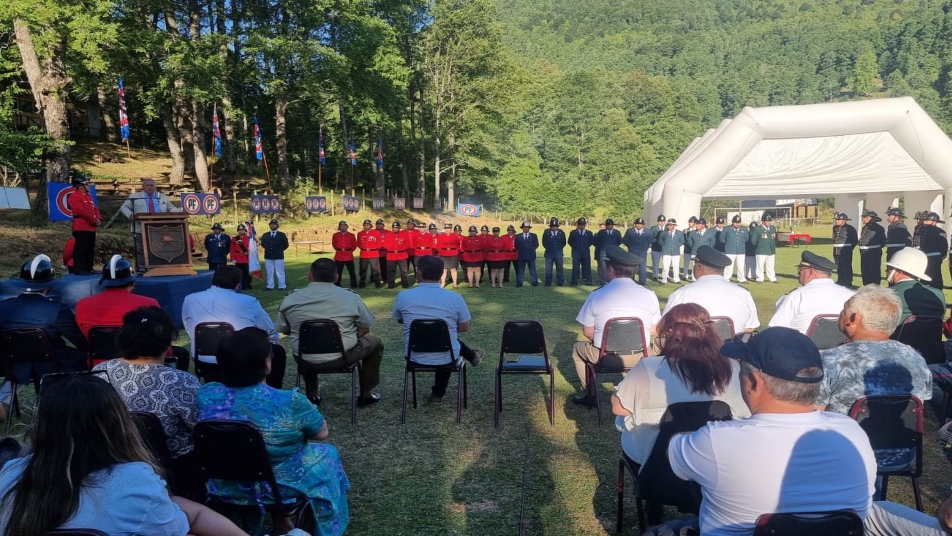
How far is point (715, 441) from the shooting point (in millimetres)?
2000

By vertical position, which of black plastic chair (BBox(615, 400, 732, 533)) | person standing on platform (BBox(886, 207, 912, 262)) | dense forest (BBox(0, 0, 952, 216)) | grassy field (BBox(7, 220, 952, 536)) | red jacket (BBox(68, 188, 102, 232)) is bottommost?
grassy field (BBox(7, 220, 952, 536))

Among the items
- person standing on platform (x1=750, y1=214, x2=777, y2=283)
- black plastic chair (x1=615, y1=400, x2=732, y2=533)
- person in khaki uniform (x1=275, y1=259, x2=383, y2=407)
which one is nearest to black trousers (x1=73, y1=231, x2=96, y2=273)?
person in khaki uniform (x1=275, y1=259, x2=383, y2=407)

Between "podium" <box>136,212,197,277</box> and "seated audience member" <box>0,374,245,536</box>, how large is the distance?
8.97 meters

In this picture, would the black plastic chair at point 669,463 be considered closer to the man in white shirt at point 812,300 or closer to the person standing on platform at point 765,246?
the man in white shirt at point 812,300

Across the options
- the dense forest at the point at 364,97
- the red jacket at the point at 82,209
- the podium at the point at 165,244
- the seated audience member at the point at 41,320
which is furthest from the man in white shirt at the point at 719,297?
the dense forest at the point at 364,97

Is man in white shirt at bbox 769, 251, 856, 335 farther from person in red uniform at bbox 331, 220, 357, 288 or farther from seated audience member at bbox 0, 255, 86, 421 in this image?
person in red uniform at bbox 331, 220, 357, 288

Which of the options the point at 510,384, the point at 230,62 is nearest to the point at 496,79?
the point at 230,62

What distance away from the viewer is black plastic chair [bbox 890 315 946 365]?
16.0 feet

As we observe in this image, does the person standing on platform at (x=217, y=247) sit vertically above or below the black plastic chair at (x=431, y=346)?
above

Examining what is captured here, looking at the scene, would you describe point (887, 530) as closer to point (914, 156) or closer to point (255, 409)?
point (255, 409)

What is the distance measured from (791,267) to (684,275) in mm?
5099

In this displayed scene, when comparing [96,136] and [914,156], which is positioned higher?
[96,136]

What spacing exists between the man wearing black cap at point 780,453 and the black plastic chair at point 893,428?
3.92ft

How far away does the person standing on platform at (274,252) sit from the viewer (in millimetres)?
13695
